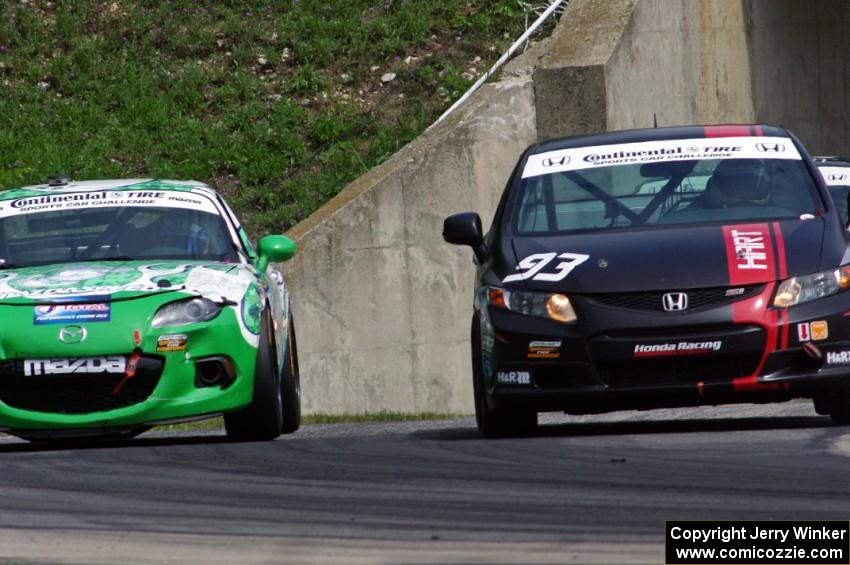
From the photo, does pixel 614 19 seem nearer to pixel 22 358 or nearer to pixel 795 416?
pixel 795 416

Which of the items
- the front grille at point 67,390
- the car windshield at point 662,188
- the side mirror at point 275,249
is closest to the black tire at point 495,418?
the car windshield at point 662,188

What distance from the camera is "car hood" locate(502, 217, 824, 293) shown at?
9211 mm

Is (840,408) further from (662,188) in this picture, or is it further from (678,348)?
(662,188)

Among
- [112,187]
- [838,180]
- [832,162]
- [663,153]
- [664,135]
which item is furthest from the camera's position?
[832,162]

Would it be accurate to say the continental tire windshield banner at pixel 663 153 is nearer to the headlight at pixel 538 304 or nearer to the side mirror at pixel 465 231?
the side mirror at pixel 465 231

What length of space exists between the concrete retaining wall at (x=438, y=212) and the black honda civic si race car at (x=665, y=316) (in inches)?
332

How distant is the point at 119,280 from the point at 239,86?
457 inches

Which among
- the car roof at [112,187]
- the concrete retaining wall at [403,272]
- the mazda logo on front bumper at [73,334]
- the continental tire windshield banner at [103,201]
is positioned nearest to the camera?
the mazda logo on front bumper at [73,334]

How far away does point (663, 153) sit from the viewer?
420 inches

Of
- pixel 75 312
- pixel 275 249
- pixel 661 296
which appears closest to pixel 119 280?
pixel 75 312

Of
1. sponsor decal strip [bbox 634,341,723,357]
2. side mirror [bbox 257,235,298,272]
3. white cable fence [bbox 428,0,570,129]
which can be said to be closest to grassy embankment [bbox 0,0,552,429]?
white cable fence [bbox 428,0,570,129]

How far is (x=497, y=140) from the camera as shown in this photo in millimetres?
19266

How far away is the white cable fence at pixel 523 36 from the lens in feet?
66.2

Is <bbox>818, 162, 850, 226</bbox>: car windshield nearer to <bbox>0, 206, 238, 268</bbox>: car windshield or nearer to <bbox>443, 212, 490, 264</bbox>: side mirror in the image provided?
<bbox>443, 212, 490, 264</bbox>: side mirror
